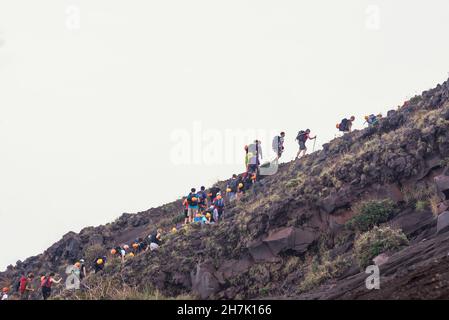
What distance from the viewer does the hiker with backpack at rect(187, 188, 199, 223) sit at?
85.4 ft

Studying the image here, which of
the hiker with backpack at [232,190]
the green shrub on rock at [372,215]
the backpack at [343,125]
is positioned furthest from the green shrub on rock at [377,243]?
the backpack at [343,125]

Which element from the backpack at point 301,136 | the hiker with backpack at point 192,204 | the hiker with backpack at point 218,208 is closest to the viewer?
the hiker with backpack at point 218,208

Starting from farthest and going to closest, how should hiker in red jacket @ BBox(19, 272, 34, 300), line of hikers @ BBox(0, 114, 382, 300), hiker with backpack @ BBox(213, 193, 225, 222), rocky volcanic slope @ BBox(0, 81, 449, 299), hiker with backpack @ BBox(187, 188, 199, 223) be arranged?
hiker with backpack @ BBox(187, 188, 199, 223)
hiker with backpack @ BBox(213, 193, 225, 222)
hiker in red jacket @ BBox(19, 272, 34, 300)
line of hikers @ BBox(0, 114, 382, 300)
rocky volcanic slope @ BBox(0, 81, 449, 299)

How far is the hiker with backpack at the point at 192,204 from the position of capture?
1025 inches

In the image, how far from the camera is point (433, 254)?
11.7m

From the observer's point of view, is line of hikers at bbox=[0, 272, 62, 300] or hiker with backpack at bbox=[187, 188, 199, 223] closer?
line of hikers at bbox=[0, 272, 62, 300]

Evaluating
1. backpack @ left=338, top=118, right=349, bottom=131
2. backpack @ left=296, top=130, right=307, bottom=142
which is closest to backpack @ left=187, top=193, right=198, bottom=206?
backpack @ left=296, top=130, right=307, bottom=142

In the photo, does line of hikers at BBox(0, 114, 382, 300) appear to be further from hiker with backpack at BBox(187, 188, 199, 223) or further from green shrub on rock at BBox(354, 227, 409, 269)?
green shrub on rock at BBox(354, 227, 409, 269)

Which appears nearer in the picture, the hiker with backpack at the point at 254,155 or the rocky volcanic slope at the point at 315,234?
the rocky volcanic slope at the point at 315,234

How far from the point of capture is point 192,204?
26.1 m

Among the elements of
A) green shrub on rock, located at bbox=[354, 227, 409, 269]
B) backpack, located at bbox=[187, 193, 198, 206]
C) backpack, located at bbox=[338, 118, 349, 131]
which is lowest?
green shrub on rock, located at bbox=[354, 227, 409, 269]

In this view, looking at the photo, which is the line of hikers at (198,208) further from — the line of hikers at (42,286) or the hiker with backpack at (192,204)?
the line of hikers at (42,286)

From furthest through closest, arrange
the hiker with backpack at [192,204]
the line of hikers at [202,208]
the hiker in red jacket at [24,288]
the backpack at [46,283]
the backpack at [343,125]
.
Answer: the backpack at [343,125]
the hiker with backpack at [192,204]
the hiker in red jacket at [24,288]
the line of hikers at [202,208]
the backpack at [46,283]
